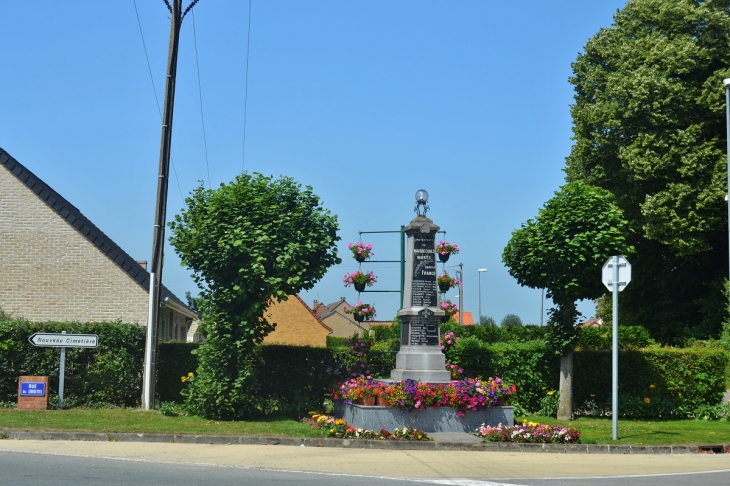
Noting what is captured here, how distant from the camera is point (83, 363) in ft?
64.1

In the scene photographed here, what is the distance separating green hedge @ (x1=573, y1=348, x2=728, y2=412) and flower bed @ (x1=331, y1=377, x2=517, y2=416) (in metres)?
4.51

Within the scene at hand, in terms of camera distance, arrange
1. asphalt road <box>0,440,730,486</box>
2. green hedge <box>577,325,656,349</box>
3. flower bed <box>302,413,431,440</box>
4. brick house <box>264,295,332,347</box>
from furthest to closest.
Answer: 1. brick house <box>264,295,332,347</box>
2. green hedge <box>577,325,656,349</box>
3. flower bed <box>302,413,431,440</box>
4. asphalt road <box>0,440,730,486</box>

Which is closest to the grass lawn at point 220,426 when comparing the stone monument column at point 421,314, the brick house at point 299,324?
the stone monument column at point 421,314

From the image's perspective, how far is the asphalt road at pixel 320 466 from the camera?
10.3m

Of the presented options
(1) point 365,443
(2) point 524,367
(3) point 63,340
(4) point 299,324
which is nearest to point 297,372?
(1) point 365,443

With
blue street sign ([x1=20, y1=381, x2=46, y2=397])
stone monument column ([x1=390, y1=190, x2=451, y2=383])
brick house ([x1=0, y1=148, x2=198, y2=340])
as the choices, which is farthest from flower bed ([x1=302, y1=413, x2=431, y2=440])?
brick house ([x1=0, y1=148, x2=198, y2=340])

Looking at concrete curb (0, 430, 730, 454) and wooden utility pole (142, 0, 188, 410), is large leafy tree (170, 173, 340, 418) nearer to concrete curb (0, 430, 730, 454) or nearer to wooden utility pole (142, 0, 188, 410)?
wooden utility pole (142, 0, 188, 410)

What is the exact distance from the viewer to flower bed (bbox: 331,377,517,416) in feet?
52.7

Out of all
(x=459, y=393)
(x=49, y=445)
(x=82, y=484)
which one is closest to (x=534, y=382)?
(x=459, y=393)

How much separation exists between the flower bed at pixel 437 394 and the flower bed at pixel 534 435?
1.18 metres

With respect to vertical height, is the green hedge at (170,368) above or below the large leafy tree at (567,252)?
below

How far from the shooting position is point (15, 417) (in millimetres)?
16359

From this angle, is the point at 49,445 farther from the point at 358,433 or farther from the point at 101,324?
the point at 101,324

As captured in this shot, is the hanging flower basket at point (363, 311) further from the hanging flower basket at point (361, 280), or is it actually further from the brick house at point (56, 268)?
the brick house at point (56, 268)
